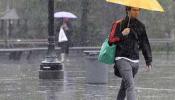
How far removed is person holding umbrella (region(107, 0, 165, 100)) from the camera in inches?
423

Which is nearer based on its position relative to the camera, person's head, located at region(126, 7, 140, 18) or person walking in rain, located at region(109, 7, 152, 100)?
person walking in rain, located at region(109, 7, 152, 100)

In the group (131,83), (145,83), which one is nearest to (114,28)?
(131,83)

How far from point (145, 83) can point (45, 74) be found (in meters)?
2.96

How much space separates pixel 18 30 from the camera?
4444 cm

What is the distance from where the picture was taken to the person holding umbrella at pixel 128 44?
10.7m

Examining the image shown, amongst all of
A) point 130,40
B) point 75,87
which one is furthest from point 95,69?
→ point 130,40

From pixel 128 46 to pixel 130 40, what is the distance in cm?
13

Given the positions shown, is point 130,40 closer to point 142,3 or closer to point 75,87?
point 142,3

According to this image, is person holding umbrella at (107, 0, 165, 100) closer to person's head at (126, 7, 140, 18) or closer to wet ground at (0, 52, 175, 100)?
person's head at (126, 7, 140, 18)

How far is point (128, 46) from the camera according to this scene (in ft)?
35.6

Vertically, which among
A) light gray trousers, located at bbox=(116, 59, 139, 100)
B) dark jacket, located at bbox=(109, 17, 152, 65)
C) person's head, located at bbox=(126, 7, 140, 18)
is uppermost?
A: person's head, located at bbox=(126, 7, 140, 18)

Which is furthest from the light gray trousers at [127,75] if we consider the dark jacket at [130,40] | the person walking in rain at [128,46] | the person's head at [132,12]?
the person's head at [132,12]

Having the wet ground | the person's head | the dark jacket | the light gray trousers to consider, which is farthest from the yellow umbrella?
the wet ground

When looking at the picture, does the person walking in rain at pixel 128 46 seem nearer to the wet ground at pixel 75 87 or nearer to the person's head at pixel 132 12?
the person's head at pixel 132 12
